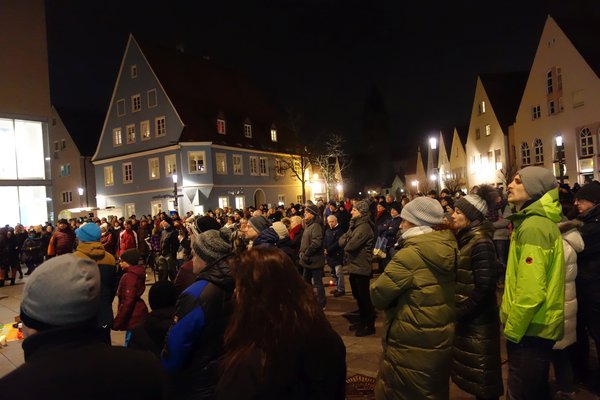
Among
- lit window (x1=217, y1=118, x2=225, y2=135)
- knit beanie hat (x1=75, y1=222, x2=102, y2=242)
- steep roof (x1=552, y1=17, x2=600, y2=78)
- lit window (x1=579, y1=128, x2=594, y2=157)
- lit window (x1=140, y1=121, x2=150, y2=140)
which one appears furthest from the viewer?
lit window (x1=217, y1=118, x2=225, y2=135)

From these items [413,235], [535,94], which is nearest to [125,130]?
[535,94]

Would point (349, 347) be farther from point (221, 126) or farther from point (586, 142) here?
point (221, 126)

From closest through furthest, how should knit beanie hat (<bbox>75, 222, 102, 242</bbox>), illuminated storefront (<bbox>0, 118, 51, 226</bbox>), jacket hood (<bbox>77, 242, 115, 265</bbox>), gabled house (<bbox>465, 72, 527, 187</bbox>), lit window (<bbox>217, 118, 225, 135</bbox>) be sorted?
jacket hood (<bbox>77, 242, 115, 265</bbox>) < knit beanie hat (<bbox>75, 222, 102, 242</bbox>) < illuminated storefront (<bbox>0, 118, 51, 226</bbox>) < lit window (<bbox>217, 118, 225, 135</bbox>) < gabled house (<bbox>465, 72, 527, 187</bbox>)

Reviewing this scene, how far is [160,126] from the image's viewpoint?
3725 centimetres

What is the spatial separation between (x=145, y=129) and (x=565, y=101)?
3145 cm

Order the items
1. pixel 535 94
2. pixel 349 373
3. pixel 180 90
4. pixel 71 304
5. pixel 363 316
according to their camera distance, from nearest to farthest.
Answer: pixel 71 304 → pixel 349 373 → pixel 363 316 → pixel 535 94 → pixel 180 90

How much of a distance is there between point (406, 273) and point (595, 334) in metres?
2.58

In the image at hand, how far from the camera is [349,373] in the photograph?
18.7 feet

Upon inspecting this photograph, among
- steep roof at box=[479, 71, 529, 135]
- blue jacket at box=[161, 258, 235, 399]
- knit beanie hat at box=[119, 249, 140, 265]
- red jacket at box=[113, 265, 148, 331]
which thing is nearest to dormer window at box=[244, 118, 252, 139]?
steep roof at box=[479, 71, 529, 135]

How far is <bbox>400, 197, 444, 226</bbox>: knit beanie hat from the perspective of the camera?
12.7 ft

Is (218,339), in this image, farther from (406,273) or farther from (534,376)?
(534,376)

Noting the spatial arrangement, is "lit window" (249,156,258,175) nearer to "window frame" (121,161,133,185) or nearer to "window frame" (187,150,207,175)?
"window frame" (187,150,207,175)

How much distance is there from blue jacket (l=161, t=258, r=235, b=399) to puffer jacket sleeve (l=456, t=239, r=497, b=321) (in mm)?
2156

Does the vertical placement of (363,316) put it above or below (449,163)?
below
